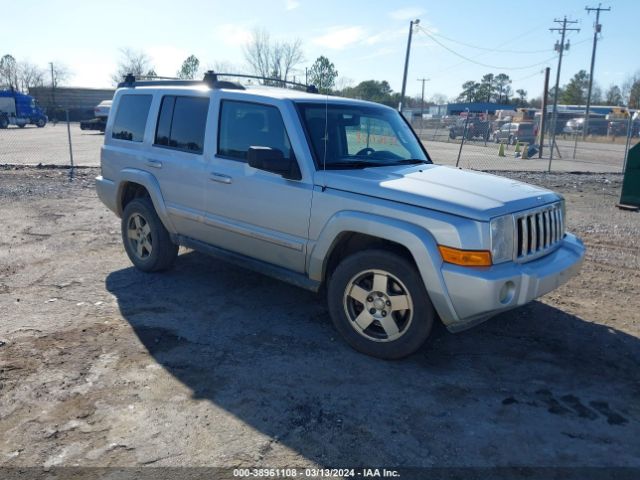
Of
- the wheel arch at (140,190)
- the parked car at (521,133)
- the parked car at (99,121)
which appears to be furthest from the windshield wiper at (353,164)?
the parked car at (99,121)

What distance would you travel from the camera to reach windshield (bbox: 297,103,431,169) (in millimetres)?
4332

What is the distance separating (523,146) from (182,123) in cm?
2259

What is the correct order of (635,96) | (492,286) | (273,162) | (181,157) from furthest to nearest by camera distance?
(635,96) < (181,157) < (273,162) < (492,286)

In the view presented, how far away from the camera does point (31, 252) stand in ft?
21.4

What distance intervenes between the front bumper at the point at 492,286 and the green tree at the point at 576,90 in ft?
317

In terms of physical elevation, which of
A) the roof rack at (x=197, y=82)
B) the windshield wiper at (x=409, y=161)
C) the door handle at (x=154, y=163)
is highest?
the roof rack at (x=197, y=82)

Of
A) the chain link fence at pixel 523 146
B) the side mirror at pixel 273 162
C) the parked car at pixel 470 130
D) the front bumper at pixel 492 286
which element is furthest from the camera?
the parked car at pixel 470 130

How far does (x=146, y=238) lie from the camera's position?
5.73m

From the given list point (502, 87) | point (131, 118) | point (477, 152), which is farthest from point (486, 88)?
point (131, 118)

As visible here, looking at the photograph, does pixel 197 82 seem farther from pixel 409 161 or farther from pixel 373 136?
pixel 409 161

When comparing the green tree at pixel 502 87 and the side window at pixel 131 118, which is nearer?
the side window at pixel 131 118

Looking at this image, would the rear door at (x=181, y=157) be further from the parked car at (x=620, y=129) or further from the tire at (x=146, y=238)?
the parked car at (x=620, y=129)

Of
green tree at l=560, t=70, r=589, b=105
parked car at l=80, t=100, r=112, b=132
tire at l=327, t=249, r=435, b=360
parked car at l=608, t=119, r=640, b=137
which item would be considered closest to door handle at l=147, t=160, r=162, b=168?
tire at l=327, t=249, r=435, b=360

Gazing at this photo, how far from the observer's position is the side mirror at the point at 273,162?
13.1 feet
